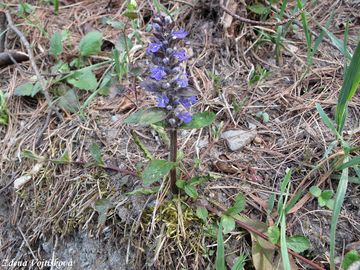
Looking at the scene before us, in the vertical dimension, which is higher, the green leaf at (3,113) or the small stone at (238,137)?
the small stone at (238,137)

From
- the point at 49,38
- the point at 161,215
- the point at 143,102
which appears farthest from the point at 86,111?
the point at 161,215

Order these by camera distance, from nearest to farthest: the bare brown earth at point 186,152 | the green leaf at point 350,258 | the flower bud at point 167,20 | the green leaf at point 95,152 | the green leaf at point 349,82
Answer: the flower bud at point 167,20, the green leaf at point 350,258, the green leaf at point 349,82, the bare brown earth at point 186,152, the green leaf at point 95,152

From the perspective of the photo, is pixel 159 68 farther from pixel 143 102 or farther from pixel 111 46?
pixel 111 46

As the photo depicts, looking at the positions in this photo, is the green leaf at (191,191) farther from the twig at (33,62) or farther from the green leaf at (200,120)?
the twig at (33,62)

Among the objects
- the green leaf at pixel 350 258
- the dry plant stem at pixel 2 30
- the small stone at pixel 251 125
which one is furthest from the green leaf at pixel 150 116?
the dry plant stem at pixel 2 30

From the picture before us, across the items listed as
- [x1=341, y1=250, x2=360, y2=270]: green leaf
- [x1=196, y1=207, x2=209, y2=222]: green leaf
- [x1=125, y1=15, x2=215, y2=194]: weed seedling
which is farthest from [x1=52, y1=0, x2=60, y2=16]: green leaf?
[x1=341, y1=250, x2=360, y2=270]: green leaf

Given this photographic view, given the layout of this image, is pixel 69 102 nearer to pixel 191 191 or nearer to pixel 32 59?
pixel 32 59
